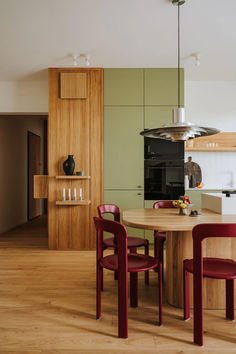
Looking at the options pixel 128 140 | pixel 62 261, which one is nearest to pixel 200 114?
pixel 128 140

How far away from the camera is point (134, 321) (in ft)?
7.27

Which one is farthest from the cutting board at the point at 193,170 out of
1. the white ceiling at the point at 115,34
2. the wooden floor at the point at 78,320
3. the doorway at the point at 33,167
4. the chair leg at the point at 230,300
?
the doorway at the point at 33,167

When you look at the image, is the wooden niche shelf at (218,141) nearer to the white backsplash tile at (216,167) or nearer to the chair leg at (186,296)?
the white backsplash tile at (216,167)

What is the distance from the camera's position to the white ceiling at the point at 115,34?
290 centimetres

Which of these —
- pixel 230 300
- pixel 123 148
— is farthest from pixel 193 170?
pixel 230 300

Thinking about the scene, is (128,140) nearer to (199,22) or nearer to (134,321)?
(199,22)

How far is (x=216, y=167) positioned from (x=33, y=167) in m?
4.85

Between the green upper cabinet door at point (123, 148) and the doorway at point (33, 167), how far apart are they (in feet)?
11.9

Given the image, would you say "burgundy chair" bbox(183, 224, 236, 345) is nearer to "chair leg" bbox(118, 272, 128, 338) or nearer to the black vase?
"chair leg" bbox(118, 272, 128, 338)

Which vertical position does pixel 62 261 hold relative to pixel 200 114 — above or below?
below

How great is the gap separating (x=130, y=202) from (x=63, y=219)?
1084 millimetres

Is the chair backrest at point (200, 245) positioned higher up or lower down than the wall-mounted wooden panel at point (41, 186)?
lower down

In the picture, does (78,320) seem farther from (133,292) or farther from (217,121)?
(217,121)

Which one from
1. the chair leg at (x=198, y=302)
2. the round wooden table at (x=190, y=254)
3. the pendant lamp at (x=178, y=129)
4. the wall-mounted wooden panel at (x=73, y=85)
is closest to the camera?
the chair leg at (x=198, y=302)
